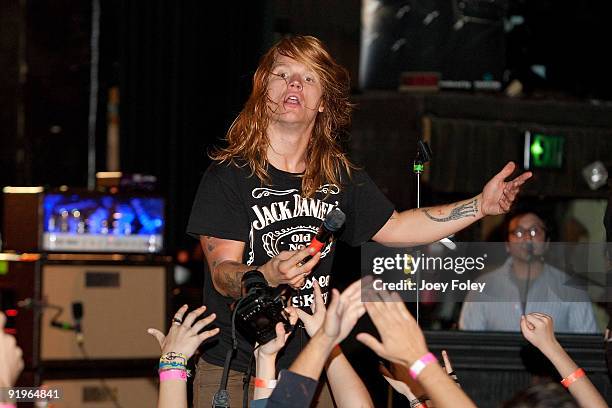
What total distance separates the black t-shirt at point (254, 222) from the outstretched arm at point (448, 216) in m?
0.31

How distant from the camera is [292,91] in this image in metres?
3.20

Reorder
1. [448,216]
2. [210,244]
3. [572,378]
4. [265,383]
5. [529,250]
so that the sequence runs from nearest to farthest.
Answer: [265,383] < [572,378] < [210,244] < [448,216] < [529,250]

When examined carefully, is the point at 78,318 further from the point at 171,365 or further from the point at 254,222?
the point at 171,365

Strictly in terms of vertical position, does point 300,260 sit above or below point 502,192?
below

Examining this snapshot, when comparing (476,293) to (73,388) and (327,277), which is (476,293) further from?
(73,388)

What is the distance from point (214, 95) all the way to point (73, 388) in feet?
7.72

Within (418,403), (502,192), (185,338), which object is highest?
(502,192)

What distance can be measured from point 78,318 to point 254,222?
10.1ft

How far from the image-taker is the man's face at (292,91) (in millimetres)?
3197

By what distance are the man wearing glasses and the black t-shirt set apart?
37.8 inches

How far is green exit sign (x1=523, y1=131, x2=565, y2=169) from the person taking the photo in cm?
702

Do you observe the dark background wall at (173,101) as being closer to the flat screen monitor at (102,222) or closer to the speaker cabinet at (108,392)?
the flat screen monitor at (102,222)

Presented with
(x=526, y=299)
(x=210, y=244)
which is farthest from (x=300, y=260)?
(x=526, y=299)

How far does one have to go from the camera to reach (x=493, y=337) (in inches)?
155
